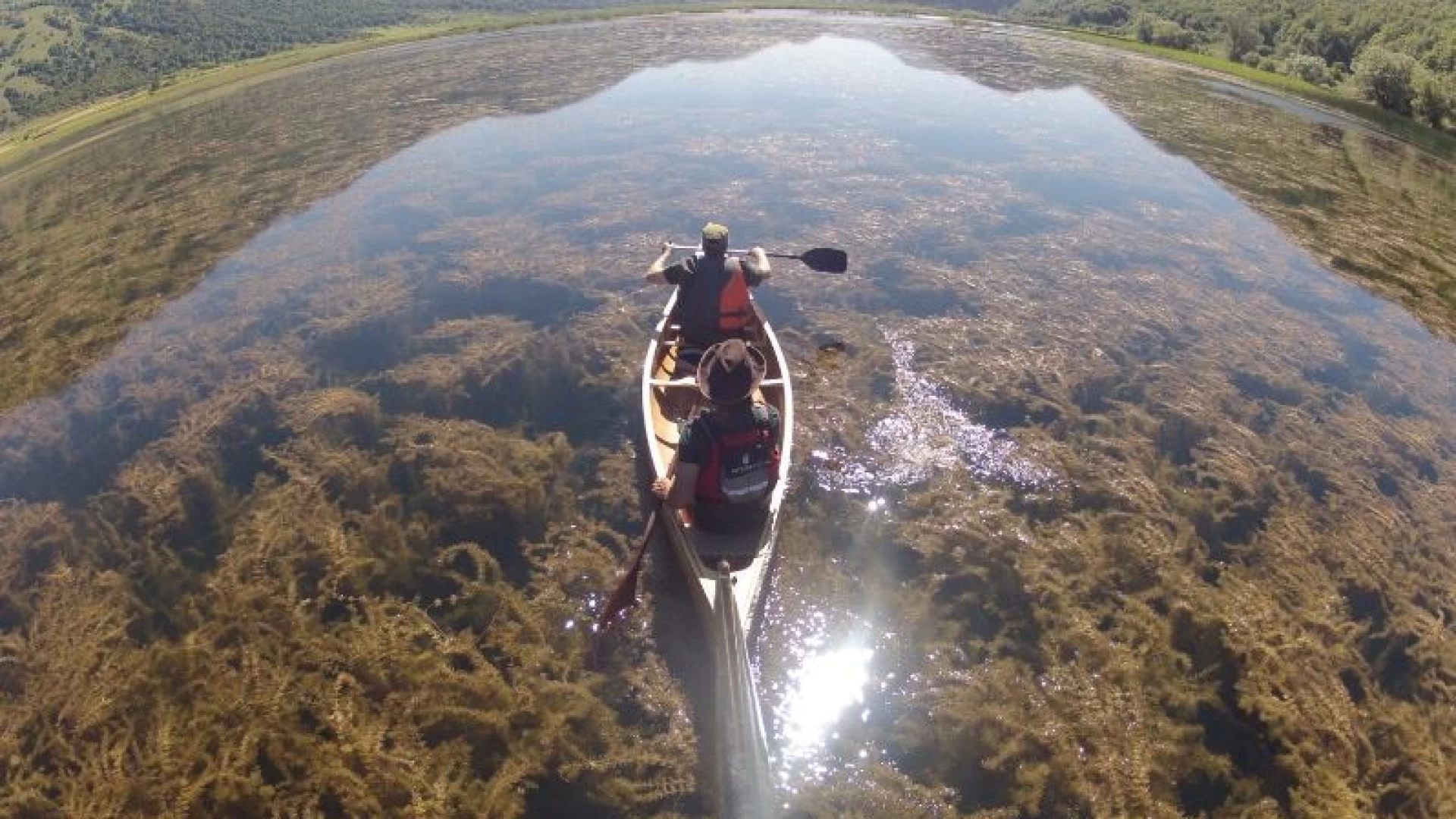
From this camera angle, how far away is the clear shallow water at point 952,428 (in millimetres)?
7805

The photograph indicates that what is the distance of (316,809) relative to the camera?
6973 mm

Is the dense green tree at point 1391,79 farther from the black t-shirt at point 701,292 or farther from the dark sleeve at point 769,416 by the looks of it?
the dark sleeve at point 769,416

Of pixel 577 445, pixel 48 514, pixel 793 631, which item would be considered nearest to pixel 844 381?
pixel 577 445

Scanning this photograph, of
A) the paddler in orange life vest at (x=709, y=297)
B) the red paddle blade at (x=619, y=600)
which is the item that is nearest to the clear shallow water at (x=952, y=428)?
the red paddle blade at (x=619, y=600)

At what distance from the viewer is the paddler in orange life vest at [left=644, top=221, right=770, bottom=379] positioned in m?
11.7

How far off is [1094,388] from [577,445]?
9111 millimetres

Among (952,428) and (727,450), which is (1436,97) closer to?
(952,428)

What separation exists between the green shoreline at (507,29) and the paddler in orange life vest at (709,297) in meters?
35.0

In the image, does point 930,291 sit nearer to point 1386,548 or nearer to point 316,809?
point 1386,548

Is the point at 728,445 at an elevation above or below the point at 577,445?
above

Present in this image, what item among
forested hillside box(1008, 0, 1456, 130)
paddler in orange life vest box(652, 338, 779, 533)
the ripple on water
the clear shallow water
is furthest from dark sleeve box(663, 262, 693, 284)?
forested hillside box(1008, 0, 1456, 130)

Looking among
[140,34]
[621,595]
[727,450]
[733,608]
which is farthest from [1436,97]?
[140,34]

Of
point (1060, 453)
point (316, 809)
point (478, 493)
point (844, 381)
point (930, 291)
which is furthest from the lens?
point (930, 291)

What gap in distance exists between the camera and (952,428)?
1202 centimetres
